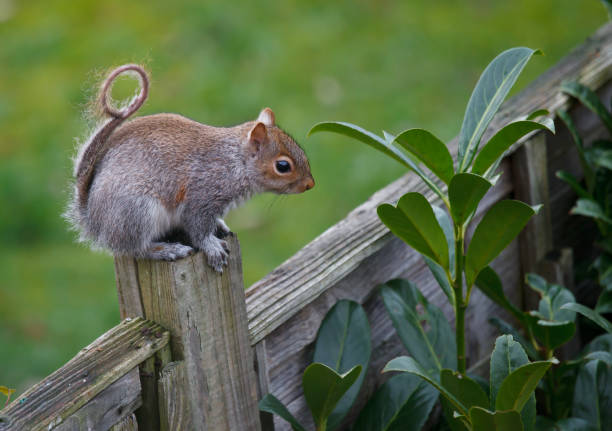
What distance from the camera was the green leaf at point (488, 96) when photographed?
5.65 ft

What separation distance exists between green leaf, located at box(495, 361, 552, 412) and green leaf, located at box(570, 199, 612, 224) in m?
0.81

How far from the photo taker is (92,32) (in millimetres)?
4555

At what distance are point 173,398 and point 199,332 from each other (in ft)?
0.42

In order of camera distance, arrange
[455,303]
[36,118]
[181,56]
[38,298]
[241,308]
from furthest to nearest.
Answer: [181,56] → [36,118] → [38,298] → [455,303] → [241,308]

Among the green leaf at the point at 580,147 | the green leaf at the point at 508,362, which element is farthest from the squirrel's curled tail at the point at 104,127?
the green leaf at the point at 580,147

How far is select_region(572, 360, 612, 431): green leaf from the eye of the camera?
190cm

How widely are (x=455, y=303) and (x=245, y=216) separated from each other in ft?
6.70

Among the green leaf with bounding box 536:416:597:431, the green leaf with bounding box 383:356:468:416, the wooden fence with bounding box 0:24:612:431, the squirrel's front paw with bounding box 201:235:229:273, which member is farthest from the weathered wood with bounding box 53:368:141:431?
the green leaf with bounding box 536:416:597:431

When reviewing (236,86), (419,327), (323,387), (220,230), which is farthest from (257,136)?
(236,86)

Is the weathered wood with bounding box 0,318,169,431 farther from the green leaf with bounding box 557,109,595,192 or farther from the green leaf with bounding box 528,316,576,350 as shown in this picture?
the green leaf with bounding box 557,109,595,192

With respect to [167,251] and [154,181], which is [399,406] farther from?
[154,181]

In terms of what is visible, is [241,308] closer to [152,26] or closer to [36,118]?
[36,118]

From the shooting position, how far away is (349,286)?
1.91 m

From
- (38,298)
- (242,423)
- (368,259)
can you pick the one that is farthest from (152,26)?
(242,423)
